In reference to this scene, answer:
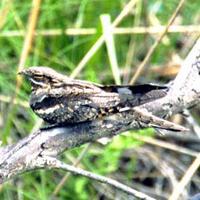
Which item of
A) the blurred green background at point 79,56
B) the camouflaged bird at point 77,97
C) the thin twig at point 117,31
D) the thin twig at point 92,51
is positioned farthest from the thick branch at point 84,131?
the thin twig at point 117,31

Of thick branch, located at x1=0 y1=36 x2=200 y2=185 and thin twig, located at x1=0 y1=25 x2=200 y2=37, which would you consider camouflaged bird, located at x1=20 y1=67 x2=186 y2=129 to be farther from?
thin twig, located at x1=0 y1=25 x2=200 y2=37

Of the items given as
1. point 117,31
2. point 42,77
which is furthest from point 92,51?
point 42,77


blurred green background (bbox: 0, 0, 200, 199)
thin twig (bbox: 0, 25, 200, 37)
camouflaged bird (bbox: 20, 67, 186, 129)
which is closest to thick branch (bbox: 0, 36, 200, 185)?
camouflaged bird (bbox: 20, 67, 186, 129)

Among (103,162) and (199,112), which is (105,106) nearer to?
(103,162)

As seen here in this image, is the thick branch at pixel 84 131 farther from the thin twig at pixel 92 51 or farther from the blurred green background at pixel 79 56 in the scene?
the blurred green background at pixel 79 56

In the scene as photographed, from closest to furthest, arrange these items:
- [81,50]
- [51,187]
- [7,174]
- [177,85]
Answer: [7,174] < [177,85] < [51,187] < [81,50]

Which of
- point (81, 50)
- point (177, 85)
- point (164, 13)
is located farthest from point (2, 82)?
point (177, 85)
